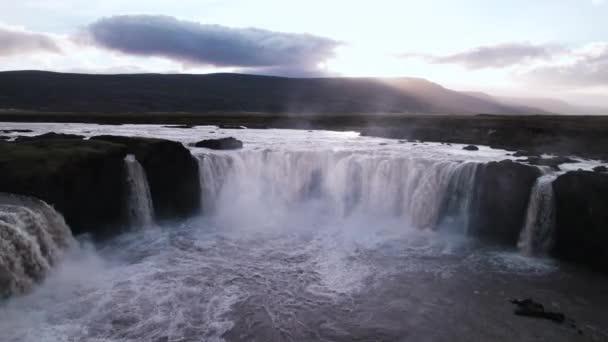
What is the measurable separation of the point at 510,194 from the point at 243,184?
16509 mm

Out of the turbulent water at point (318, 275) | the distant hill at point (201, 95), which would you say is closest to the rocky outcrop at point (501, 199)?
the turbulent water at point (318, 275)

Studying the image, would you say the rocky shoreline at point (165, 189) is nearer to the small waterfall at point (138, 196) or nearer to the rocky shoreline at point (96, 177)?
the rocky shoreline at point (96, 177)

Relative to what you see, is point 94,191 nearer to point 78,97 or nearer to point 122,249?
point 122,249

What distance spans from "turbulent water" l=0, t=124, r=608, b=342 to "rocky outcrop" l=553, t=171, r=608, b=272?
112 cm

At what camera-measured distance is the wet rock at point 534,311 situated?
529 inches

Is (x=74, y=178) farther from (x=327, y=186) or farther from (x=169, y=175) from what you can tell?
(x=327, y=186)

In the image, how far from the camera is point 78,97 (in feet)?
439

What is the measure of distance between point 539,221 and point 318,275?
11.6 m

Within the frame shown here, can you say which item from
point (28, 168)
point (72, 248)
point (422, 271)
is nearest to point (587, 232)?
point (422, 271)

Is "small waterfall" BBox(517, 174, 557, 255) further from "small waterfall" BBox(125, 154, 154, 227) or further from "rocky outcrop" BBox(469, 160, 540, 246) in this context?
"small waterfall" BBox(125, 154, 154, 227)

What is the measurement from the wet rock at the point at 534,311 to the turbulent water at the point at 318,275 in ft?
1.40

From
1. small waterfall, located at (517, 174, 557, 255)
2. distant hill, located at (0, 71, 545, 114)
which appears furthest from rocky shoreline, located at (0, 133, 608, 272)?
distant hill, located at (0, 71, 545, 114)

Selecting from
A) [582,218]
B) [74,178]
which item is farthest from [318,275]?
[74,178]

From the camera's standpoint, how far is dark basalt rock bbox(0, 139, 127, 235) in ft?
60.3
